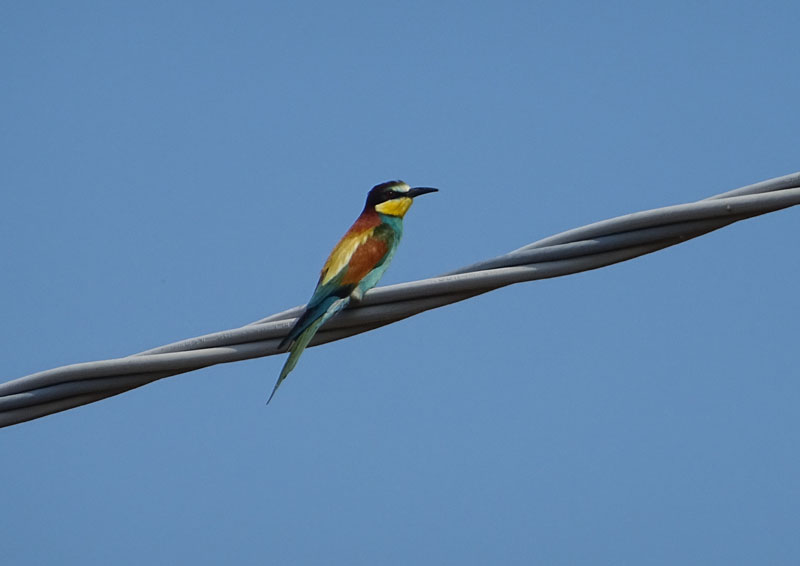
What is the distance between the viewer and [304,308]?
2732mm

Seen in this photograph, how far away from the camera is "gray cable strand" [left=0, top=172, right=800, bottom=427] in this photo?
237 centimetres

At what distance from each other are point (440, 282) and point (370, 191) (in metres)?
1.97

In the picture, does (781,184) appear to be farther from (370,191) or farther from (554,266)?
(370,191)

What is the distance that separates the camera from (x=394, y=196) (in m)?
4.29

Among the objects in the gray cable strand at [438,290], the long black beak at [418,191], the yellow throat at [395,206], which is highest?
the long black beak at [418,191]

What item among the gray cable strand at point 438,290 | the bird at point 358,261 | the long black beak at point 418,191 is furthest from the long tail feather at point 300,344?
the long black beak at point 418,191

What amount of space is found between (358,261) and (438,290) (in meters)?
1.00

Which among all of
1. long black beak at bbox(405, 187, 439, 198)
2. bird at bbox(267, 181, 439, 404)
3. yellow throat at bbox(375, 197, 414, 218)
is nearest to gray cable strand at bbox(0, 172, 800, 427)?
bird at bbox(267, 181, 439, 404)

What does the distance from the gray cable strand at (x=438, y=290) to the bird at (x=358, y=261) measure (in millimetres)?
164

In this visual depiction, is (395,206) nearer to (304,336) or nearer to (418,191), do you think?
(418,191)

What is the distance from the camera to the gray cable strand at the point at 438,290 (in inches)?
93.4

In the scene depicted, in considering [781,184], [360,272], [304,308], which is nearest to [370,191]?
[360,272]

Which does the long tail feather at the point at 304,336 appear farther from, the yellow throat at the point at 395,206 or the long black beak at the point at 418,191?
the long black beak at the point at 418,191

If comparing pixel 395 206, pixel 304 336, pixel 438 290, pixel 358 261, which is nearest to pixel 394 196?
pixel 395 206
